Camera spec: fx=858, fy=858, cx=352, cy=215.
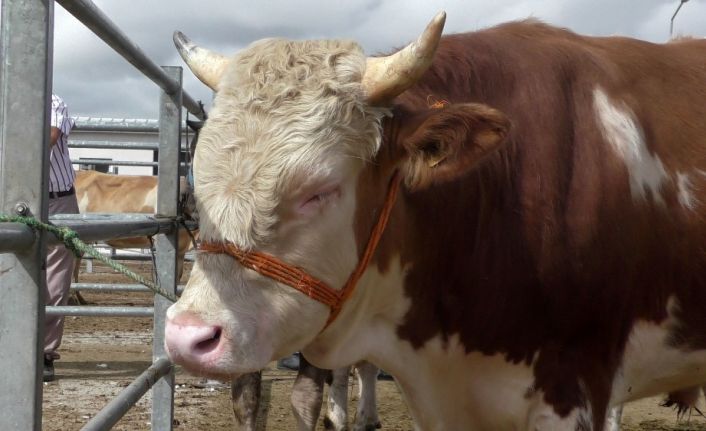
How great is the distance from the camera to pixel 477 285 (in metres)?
3.15

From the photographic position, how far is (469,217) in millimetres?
3150

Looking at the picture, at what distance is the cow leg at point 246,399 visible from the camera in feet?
14.4

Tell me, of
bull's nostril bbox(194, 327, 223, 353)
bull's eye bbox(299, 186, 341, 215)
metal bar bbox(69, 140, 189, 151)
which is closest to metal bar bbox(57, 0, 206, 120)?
bull's eye bbox(299, 186, 341, 215)

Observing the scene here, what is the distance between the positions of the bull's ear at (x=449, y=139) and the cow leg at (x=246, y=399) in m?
1.97

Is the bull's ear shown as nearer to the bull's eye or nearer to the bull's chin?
the bull's eye

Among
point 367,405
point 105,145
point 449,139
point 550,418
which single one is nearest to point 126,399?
point 449,139

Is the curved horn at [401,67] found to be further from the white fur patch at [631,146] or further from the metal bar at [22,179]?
the metal bar at [22,179]

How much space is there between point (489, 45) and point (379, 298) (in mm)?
1079

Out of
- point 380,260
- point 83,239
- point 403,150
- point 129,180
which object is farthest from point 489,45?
point 129,180

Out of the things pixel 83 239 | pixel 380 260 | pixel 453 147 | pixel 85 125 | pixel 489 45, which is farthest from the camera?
pixel 85 125

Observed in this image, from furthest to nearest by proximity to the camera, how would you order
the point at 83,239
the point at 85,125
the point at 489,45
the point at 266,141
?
the point at 85,125
the point at 489,45
the point at 266,141
the point at 83,239

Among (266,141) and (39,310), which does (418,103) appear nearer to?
(266,141)

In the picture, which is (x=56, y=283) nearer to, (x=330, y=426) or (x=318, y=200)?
(x=330, y=426)

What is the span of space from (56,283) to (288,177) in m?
4.60
